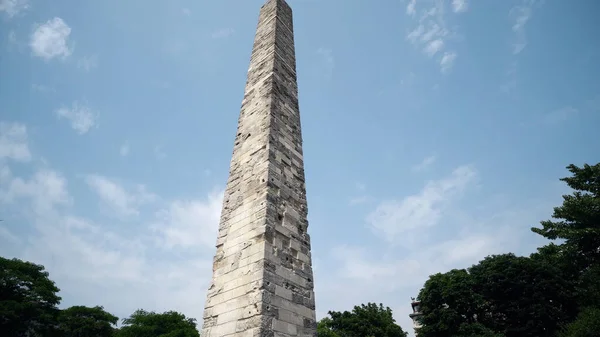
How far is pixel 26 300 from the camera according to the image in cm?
2400

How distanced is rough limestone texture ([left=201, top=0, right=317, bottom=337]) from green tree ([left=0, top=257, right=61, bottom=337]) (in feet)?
82.8

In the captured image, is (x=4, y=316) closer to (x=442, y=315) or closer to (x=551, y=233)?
(x=442, y=315)

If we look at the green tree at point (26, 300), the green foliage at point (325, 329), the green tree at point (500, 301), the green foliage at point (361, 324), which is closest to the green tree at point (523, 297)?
the green tree at point (500, 301)

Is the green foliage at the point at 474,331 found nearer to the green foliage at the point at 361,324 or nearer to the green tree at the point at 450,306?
the green tree at the point at 450,306

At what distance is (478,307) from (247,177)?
24465 millimetres

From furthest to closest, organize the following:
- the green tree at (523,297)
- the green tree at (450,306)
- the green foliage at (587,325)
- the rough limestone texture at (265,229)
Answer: the green tree at (450,306) → the green tree at (523,297) → the green foliage at (587,325) → the rough limestone texture at (265,229)

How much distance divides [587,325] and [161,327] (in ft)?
108

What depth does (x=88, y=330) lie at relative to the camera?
27.9 metres

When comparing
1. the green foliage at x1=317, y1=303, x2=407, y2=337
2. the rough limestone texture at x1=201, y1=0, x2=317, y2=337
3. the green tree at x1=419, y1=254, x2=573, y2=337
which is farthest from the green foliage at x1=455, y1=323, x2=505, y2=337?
the rough limestone texture at x1=201, y1=0, x2=317, y2=337

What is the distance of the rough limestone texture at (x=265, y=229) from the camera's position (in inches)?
203

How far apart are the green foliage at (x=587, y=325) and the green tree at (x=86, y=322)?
35.2 meters

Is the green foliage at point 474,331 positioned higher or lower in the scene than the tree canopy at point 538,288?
lower

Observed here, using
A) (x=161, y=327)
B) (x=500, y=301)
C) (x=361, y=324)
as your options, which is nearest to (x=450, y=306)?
(x=500, y=301)

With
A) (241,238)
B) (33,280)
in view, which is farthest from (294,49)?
(33,280)
